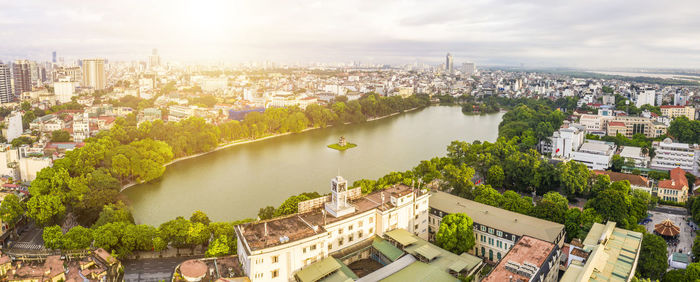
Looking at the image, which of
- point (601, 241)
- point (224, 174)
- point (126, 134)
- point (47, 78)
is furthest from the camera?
point (47, 78)

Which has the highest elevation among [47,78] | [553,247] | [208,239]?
[47,78]

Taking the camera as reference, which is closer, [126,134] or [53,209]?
[53,209]

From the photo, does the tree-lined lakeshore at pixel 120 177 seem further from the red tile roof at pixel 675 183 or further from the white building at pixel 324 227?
the red tile roof at pixel 675 183

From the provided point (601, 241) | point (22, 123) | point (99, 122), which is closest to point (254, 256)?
point (601, 241)

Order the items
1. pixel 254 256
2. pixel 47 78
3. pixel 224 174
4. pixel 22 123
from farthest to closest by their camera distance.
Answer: pixel 47 78
pixel 22 123
pixel 224 174
pixel 254 256

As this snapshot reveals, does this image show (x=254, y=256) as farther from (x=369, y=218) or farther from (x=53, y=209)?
(x=53, y=209)

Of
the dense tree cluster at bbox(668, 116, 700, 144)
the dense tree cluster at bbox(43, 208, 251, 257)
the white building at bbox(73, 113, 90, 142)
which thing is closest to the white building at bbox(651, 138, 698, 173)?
the dense tree cluster at bbox(668, 116, 700, 144)

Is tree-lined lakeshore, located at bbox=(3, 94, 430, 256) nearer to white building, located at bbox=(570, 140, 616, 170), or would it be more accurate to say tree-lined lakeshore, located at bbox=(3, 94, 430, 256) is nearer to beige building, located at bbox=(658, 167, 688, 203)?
beige building, located at bbox=(658, 167, 688, 203)
